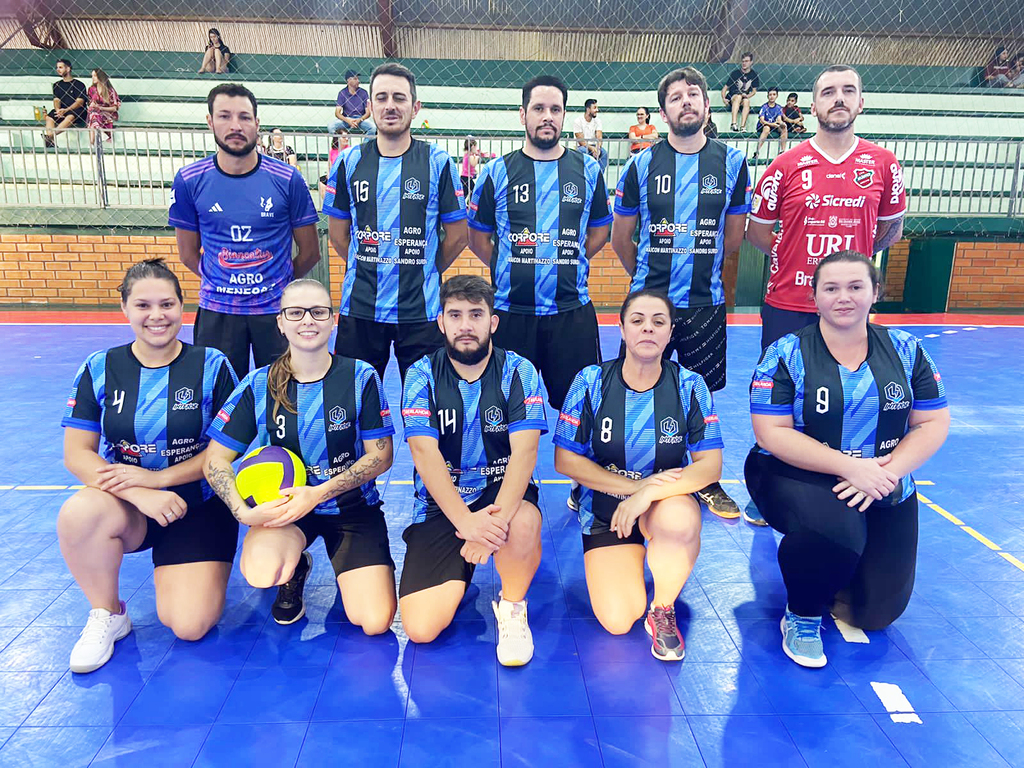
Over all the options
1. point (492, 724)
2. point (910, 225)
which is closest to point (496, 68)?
point (910, 225)

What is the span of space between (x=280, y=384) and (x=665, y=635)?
66.6 inches

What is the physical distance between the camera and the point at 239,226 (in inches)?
133

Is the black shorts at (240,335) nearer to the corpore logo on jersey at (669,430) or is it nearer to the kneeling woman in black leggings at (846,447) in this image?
the corpore logo on jersey at (669,430)

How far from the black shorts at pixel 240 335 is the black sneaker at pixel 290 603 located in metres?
1.15

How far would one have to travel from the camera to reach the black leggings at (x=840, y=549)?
8.20 ft

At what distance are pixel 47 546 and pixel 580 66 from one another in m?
12.7

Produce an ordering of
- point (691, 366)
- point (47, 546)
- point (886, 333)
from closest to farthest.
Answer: point (886, 333) → point (47, 546) → point (691, 366)

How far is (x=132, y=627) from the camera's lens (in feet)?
8.84

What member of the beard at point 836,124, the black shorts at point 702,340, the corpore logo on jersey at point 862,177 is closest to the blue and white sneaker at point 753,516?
the black shorts at point 702,340

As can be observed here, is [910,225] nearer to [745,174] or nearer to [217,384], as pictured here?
[745,174]

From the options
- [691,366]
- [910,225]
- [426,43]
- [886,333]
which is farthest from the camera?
[426,43]

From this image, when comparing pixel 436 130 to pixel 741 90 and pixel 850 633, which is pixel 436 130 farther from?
pixel 850 633

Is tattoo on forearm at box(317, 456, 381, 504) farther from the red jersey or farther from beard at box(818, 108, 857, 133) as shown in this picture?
beard at box(818, 108, 857, 133)

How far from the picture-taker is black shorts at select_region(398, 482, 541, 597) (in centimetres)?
269
